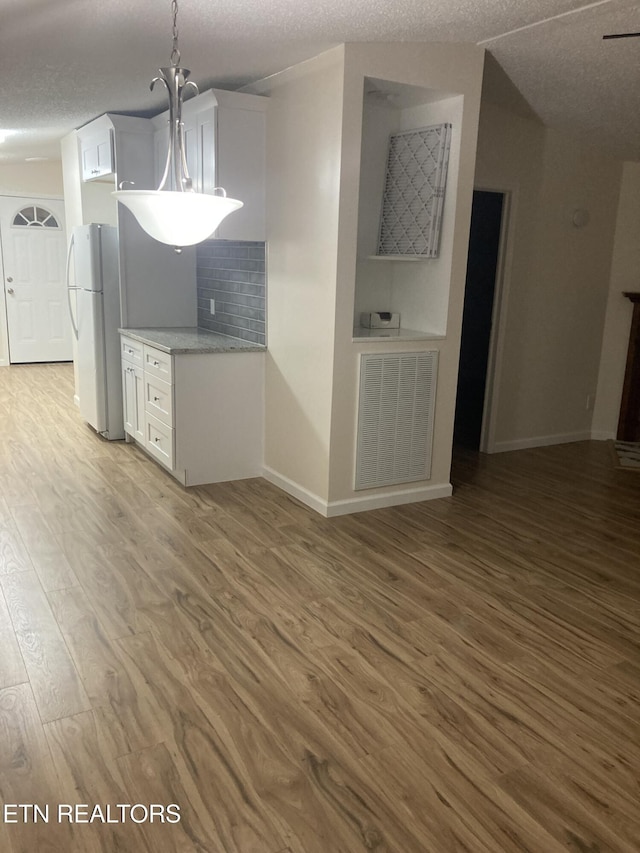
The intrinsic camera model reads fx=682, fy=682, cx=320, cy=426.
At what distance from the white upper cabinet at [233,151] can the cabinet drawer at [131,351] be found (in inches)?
44.1

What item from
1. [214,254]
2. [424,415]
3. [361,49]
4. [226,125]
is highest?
[361,49]

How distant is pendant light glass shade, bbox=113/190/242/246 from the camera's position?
2123 mm

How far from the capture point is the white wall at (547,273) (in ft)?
16.4

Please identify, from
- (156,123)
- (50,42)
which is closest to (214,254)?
(156,123)

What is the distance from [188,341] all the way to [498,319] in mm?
2394

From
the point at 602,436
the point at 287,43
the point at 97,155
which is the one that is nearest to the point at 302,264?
the point at 287,43

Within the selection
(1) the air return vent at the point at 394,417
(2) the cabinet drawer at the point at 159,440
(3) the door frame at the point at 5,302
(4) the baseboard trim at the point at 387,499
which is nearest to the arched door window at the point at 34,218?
(3) the door frame at the point at 5,302

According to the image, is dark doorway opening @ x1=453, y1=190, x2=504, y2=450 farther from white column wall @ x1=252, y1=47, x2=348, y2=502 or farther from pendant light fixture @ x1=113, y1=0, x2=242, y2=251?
pendant light fixture @ x1=113, y1=0, x2=242, y2=251

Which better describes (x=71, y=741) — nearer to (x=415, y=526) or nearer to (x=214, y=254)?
(x=415, y=526)

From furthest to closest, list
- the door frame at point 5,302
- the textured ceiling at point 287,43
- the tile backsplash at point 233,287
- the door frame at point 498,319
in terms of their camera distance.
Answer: the door frame at point 5,302 → the door frame at point 498,319 → the tile backsplash at point 233,287 → the textured ceiling at point 287,43

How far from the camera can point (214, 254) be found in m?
5.14

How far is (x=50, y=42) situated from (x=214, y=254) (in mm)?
1951

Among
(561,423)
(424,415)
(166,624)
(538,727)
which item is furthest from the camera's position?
(561,423)

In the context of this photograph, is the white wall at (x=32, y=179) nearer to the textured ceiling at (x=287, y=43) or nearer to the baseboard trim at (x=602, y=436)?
the textured ceiling at (x=287, y=43)
